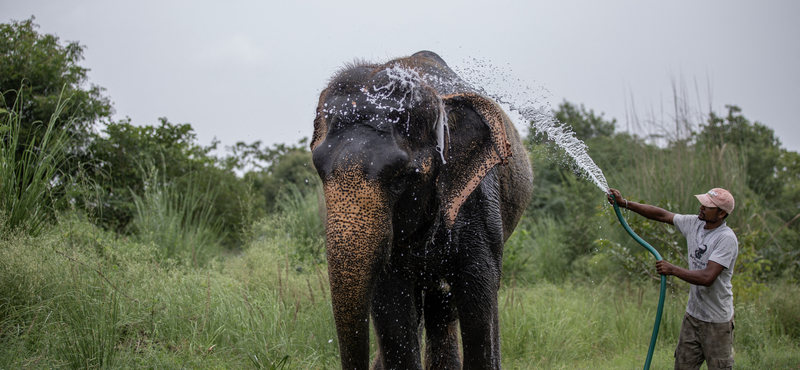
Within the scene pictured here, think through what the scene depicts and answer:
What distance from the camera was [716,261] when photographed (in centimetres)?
359

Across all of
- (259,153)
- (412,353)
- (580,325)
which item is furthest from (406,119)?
(259,153)

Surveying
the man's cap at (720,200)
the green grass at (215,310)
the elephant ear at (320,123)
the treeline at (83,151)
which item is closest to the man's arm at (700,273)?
the man's cap at (720,200)

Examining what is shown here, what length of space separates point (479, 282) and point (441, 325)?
133 cm

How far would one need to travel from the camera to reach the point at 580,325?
20.1 ft

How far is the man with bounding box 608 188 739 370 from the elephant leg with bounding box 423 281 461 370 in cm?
150

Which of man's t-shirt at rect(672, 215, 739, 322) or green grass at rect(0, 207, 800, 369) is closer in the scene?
man's t-shirt at rect(672, 215, 739, 322)

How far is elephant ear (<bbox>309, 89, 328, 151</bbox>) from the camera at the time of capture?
284cm

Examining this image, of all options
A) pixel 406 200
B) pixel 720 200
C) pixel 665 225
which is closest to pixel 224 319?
pixel 406 200

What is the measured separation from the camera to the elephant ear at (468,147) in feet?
9.70

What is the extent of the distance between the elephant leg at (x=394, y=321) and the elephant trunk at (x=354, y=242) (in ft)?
3.33

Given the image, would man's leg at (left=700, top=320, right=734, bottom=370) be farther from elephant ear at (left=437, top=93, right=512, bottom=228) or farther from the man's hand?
elephant ear at (left=437, top=93, right=512, bottom=228)

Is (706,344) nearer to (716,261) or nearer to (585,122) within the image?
(716,261)

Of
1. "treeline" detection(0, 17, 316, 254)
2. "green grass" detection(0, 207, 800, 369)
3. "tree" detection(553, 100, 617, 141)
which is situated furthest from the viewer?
"tree" detection(553, 100, 617, 141)

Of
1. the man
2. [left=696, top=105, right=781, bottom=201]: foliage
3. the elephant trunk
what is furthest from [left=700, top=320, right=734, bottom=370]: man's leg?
[left=696, top=105, right=781, bottom=201]: foliage
